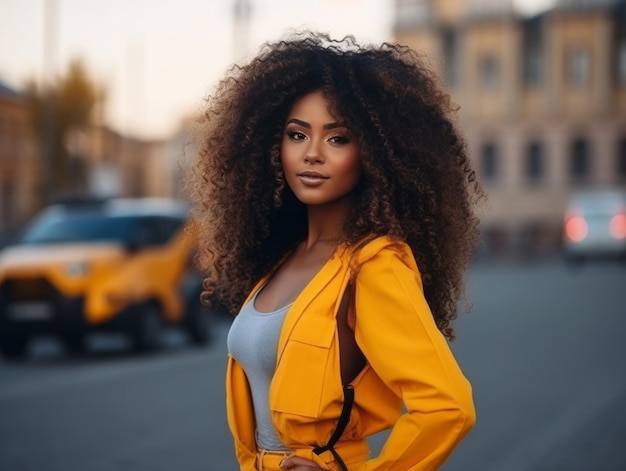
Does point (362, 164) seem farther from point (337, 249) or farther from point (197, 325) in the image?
point (197, 325)

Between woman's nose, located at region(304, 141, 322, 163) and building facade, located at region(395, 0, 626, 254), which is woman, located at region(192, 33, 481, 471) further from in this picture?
building facade, located at region(395, 0, 626, 254)

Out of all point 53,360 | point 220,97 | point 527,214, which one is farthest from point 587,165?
point 220,97

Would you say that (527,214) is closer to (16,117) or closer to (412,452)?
(16,117)

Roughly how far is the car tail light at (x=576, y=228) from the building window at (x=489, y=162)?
107ft

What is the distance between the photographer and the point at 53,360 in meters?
16.4

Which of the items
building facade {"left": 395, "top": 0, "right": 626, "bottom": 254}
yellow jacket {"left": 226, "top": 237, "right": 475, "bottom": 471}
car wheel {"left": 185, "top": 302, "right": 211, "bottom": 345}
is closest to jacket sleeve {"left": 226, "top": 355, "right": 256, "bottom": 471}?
yellow jacket {"left": 226, "top": 237, "right": 475, "bottom": 471}

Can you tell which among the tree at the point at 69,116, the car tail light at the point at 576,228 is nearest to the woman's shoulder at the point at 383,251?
the car tail light at the point at 576,228

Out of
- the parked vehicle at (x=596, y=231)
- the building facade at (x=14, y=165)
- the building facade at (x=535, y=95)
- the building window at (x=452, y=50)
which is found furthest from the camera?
the building window at (x=452, y=50)

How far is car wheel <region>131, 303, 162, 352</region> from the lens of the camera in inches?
644

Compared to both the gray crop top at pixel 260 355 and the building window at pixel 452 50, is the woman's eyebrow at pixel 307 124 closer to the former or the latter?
the gray crop top at pixel 260 355

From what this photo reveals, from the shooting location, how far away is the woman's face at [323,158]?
3.16 m

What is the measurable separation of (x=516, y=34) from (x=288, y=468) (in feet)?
225

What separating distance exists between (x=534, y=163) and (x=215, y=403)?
6018cm

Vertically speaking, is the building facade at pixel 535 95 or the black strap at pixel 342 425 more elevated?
the building facade at pixel 535 95
